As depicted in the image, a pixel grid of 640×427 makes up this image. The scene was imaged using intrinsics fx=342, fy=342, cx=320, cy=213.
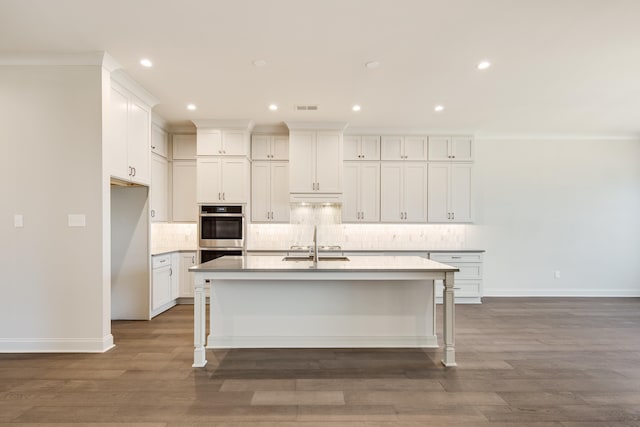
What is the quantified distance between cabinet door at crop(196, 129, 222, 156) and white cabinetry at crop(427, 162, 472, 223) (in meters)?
3.56

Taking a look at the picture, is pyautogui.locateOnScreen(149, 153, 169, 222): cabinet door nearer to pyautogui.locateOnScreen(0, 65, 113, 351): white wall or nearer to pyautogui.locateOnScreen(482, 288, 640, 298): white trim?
pyautogui.locateOnScreen(0, 65, 113, 351): white wall

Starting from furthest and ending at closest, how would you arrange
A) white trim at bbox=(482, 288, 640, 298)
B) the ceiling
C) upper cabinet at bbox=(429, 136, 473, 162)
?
white trim at bbox=(482, 288, 640, 298)
upper cabinet at bbox=(429, 136, 473, 162)
the ceiling

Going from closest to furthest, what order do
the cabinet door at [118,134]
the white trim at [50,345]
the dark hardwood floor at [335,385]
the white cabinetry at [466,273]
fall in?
the dark hardwood floor at [335,385] → the white trim at [50,345] → the cabinet door at [118,134] → the white cabinetry at [466,273]

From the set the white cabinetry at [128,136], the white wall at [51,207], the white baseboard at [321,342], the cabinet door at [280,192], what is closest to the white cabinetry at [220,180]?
the cabinet door at [280,192]

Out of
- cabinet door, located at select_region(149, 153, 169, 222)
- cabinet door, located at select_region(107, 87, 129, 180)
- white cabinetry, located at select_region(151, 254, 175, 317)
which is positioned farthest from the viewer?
cabinet door, located at select_region(149, 153, 169, 222)

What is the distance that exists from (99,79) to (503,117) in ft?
17.4

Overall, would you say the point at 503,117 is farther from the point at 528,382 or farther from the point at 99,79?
the point at 99,79

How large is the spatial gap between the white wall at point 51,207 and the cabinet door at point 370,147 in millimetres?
3854

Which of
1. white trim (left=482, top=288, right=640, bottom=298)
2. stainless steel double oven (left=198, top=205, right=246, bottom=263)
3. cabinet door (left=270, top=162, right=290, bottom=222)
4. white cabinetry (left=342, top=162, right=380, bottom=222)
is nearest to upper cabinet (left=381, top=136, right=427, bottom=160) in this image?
white cabinetry (left=342, top=162, right=380, bottom=222)

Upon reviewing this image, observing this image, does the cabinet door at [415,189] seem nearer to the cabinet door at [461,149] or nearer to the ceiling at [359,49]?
the cabinet door at [461,149]

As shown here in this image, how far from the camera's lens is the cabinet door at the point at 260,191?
18.8 ft

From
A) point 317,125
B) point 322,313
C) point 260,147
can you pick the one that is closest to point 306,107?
point 317,125

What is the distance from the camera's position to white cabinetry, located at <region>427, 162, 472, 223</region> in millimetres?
5875

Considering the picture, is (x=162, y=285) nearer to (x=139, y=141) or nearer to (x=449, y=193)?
(x=139, y=141)
